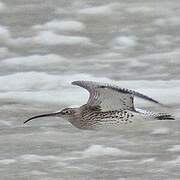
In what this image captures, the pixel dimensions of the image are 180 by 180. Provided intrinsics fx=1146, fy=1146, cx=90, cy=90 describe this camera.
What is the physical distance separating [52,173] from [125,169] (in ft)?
1.64

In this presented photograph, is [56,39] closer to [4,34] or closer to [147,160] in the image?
[4,34]

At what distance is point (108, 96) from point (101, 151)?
506 millimetres

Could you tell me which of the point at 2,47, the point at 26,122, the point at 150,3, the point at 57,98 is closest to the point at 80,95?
the point at 57,98

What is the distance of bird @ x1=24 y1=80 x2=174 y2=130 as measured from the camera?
328 inches

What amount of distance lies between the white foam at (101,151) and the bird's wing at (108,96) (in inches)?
16.1

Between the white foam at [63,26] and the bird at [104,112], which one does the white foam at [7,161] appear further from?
the white foam at [63,26]

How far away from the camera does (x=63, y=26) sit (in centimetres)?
1242

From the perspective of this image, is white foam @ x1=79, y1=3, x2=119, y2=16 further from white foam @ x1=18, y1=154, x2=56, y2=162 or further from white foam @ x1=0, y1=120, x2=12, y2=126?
white foam @ x1=18, y1=154, x2=56, y2=162

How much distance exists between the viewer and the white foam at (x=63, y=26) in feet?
40.4

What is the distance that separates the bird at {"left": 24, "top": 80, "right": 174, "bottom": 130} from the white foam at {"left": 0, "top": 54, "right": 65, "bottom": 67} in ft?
7.02

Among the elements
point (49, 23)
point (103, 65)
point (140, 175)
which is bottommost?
point (140, 175)

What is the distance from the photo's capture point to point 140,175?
302 inches

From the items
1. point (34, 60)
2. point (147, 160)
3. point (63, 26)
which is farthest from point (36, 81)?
point (147, 160)

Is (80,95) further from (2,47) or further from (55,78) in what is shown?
(2,47)
